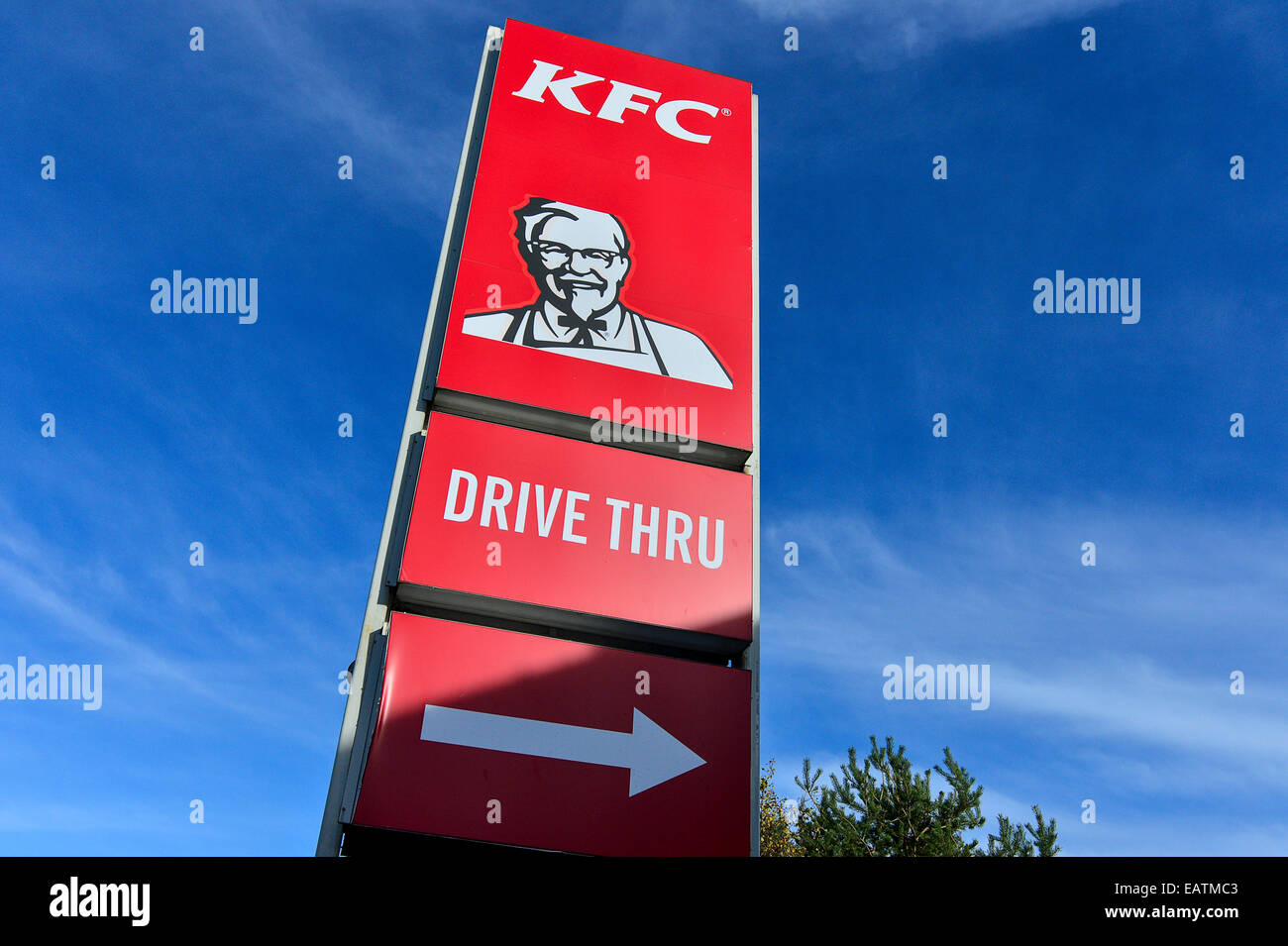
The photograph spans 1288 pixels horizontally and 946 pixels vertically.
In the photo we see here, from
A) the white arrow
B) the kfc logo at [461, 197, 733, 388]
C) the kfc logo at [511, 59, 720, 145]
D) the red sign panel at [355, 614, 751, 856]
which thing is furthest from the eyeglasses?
the white arrow

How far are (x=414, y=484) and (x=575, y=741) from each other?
2.07 metres

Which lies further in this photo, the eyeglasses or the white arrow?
the eyeglasses

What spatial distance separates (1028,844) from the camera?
26.2 meters

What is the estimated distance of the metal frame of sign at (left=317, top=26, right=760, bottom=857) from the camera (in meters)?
5.38

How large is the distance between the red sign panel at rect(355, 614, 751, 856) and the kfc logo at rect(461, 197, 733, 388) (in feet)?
7.90

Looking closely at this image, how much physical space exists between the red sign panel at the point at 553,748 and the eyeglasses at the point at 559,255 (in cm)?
→ 321

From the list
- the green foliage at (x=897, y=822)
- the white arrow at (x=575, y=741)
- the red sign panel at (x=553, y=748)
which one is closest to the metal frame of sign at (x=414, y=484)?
the red sign panel at (x=553, y=748)

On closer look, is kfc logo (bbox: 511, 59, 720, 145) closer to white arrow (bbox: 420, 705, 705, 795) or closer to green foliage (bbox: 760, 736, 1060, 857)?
white arrow (bbox: 420, 705, 705, 795)

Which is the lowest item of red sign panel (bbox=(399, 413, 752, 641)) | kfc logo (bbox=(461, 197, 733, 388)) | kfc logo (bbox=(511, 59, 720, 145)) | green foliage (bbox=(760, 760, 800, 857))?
green foliage (bbox=(760, 760, 800, 857))

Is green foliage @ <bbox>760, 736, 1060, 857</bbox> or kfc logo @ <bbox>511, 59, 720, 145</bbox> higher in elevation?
kfc logo @ <bbox>511, 59, 720, 145</bbox>

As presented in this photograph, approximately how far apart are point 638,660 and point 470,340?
2.75 meters

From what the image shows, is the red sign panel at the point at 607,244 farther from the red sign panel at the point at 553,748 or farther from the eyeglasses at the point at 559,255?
the red sign panel at the point at 553,748
